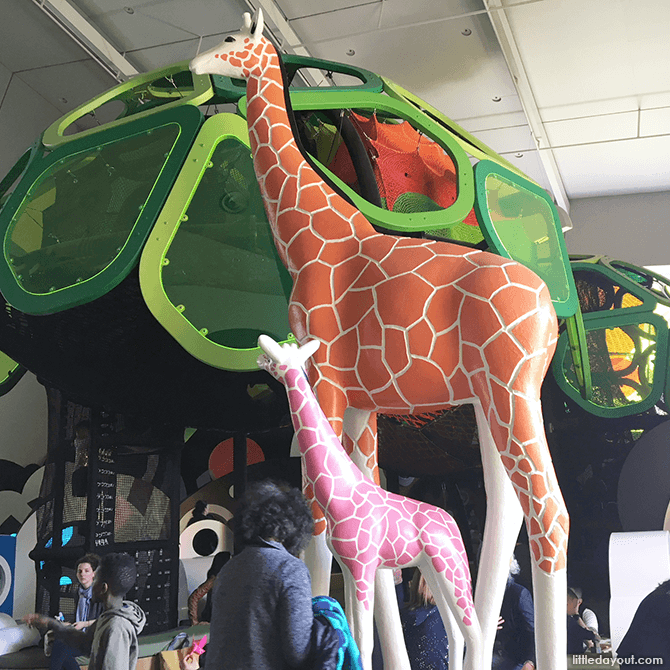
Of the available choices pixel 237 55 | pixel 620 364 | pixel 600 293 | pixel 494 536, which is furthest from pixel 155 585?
pixel 600 293

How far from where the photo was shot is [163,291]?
2182 mm

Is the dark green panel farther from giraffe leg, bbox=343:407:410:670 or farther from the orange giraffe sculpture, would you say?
giraffe leg, bbox=343:407:410:670

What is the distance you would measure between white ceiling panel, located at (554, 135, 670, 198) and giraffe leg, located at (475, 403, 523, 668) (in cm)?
503

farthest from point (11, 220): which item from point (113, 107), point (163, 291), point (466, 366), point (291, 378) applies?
point (113, 107)

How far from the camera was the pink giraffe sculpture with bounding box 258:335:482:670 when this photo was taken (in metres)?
1.65

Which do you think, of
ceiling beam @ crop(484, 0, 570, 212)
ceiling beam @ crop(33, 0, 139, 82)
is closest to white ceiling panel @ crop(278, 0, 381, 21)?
ceiling beam @ crop(484, 0, 570, 212)

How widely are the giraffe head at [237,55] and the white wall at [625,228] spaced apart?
5.62m

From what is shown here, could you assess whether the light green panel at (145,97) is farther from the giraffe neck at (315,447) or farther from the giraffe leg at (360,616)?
the giraffe leg at (360,616)

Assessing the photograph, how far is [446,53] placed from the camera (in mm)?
5133

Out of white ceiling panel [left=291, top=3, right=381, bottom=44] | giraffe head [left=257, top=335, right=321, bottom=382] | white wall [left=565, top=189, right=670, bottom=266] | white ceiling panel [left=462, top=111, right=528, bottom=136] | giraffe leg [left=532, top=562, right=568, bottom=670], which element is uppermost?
white ceiling panel [left=291, top=3, right=381, bottom=44]

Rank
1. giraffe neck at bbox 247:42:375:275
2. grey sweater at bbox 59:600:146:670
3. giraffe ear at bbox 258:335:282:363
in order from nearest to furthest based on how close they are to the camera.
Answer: giraffe ear at bbox 258:335:282:363 < giraffe neck at bbox 247:42:375:275 < grey sweater at bbox 59:600:146:670

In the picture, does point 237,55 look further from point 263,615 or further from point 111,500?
point 111,500

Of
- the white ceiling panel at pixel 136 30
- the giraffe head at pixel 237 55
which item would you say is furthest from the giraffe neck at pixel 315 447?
the white ceiling panel at pixel 136 30

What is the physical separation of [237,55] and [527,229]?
1161mm
